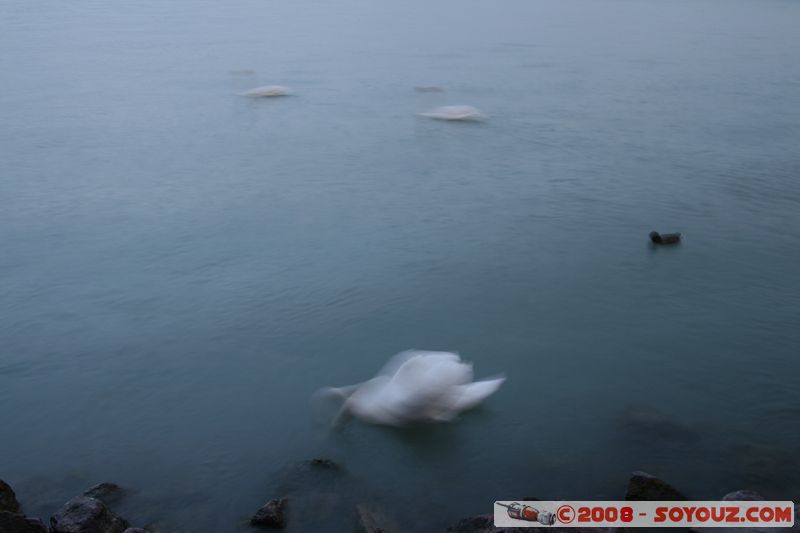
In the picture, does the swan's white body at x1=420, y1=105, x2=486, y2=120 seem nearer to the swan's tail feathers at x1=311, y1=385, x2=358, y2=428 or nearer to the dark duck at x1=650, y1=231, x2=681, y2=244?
the dark duck at x1=650, y1=231, x2=681, y2=244

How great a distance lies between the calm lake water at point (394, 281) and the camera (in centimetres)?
394

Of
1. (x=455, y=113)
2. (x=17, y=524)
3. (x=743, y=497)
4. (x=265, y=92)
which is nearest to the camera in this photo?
(x=17, y=524)

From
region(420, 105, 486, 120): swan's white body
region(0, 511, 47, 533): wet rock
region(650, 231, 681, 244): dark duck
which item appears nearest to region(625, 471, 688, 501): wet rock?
region(0, 511, 47, 533): wet rock

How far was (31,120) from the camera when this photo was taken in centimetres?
984

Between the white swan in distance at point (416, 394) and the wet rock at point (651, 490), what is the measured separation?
3.27ft

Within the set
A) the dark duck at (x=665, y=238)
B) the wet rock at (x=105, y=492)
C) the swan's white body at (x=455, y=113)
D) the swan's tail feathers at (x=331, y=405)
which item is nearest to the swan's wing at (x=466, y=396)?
the swan's tail feathers at (x=331, y=405)

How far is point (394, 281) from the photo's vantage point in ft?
19.1

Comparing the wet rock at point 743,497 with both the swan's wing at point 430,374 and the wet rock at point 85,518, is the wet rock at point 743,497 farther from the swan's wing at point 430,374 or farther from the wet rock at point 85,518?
the wet rock at point 85,518

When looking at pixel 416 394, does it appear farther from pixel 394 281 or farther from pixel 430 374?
pixel 394 281

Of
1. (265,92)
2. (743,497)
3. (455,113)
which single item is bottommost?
(743,497)

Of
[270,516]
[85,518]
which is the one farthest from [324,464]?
[85,518]

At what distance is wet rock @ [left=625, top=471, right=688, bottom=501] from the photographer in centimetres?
350

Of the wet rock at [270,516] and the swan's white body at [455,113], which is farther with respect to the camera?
the swan's white body at [455,113]

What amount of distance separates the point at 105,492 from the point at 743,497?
245cm
